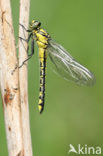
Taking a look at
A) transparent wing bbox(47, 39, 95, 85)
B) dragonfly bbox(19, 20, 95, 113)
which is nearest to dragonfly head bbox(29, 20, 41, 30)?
dragonfly bbox(19, 20, 95, 113)

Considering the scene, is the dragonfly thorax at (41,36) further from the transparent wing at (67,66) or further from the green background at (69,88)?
the green background at (69,88)

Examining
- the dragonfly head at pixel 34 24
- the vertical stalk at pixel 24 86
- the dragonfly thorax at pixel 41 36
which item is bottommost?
the vertical stalk at pixel 24 86

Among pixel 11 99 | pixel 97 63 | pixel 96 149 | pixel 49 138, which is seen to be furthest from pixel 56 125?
pixel 11 99

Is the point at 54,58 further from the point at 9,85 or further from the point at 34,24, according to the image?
the point at 9,85

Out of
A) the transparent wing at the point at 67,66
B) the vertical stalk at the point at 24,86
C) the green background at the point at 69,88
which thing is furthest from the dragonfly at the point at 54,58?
the vertical stalk at the point at 24,86

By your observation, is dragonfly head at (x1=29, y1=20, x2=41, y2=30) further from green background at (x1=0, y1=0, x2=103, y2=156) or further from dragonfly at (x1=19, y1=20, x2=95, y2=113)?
green background at (x1=0, y1=0, x2=103, y2=156)

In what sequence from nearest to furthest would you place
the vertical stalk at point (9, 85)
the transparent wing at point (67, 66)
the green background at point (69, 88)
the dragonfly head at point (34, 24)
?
the vertical stalk at point (9, 85)
the transparent wing at point (67, 66)
the dragonfly head at point (34, 24)
the green background at point (69, 88)

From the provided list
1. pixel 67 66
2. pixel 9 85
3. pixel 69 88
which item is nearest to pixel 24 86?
pixel 9 85
